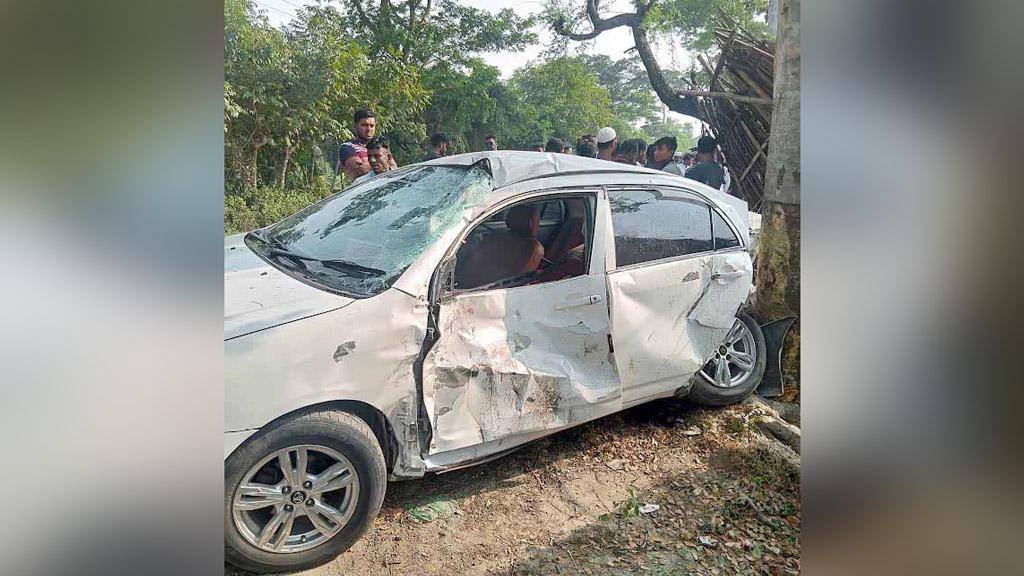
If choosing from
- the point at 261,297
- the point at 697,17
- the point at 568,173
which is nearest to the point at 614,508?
the point at 568,173

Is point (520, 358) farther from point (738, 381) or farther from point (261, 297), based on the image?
point (738, 381)

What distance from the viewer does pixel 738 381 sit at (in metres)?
3.00

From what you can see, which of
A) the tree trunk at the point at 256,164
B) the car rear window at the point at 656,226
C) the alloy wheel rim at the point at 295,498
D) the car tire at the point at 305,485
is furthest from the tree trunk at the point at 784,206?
the tree trunk at the point at 256,164

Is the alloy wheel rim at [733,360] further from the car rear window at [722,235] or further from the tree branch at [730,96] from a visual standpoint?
the tree branch at [730,96]

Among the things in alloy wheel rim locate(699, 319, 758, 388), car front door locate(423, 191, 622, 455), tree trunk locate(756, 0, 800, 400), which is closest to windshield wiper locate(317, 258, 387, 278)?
car front door locate(423, 191, 622, 455)

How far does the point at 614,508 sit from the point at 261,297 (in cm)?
171

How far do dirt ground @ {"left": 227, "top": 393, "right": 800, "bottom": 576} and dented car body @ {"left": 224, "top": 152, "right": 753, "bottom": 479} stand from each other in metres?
0.17

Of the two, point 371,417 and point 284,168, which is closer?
point 371,417

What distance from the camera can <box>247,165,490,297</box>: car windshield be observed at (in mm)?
2406

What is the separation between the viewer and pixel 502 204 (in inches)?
102

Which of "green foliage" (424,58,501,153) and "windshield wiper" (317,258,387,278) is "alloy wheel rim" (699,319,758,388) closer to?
"green foliage" (424,58,501,153)

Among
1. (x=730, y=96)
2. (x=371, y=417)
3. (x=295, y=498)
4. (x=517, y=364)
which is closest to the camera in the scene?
(x=295, y=498)

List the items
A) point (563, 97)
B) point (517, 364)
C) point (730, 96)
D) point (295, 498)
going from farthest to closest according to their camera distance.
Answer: point (730, 96) → point (563, 97) → point (517, 364) → point (295, 498)
